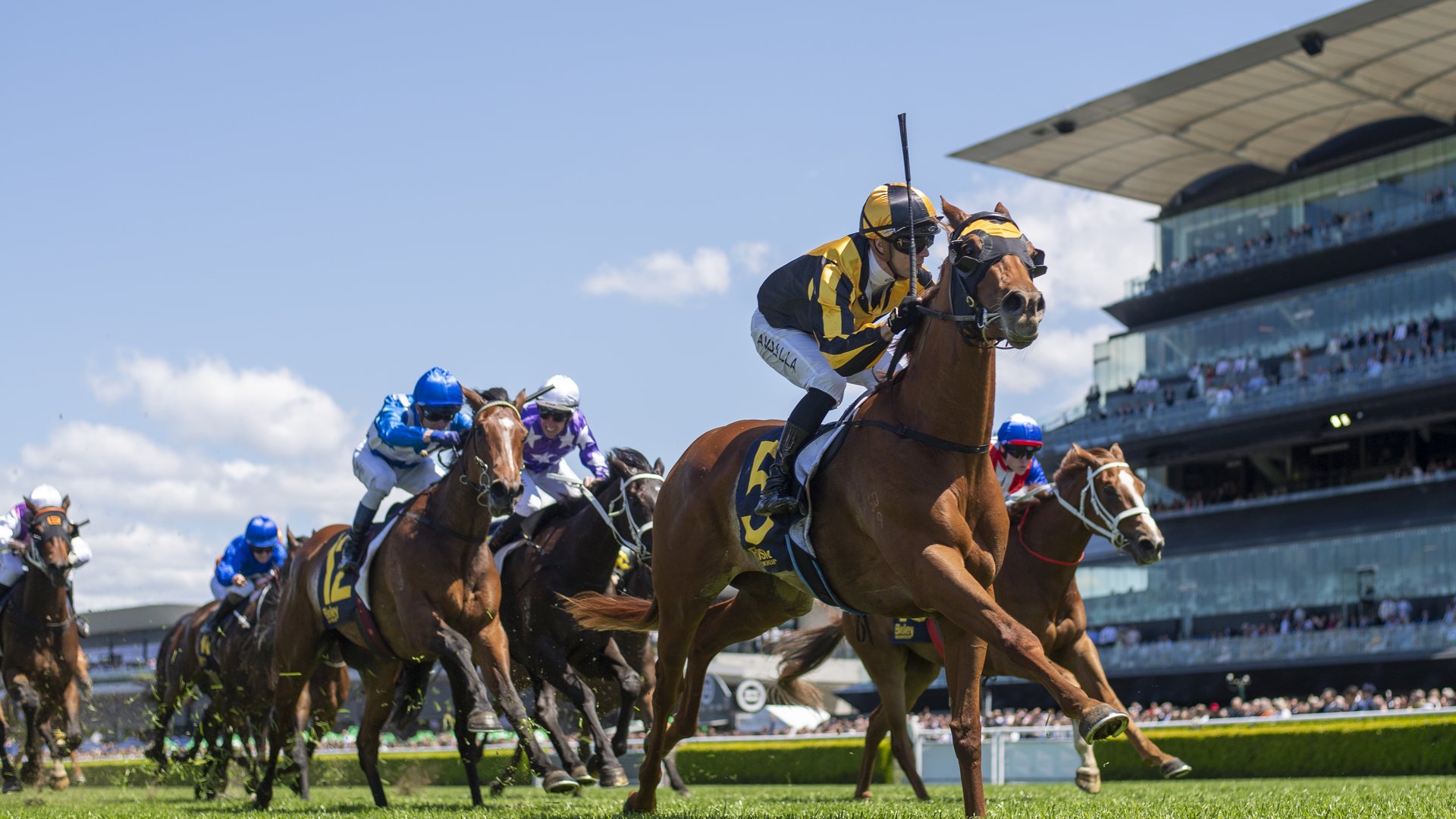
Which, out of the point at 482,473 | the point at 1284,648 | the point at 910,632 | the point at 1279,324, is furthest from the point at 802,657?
the point at 1279,324

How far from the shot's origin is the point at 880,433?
639cm

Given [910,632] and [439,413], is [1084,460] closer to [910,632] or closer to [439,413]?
[910,632]

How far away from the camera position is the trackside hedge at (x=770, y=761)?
709 inches

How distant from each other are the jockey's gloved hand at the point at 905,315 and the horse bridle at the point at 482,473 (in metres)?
2.88

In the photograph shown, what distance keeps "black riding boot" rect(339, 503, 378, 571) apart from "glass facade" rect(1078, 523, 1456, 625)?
2885 centimetres

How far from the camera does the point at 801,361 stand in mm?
7086

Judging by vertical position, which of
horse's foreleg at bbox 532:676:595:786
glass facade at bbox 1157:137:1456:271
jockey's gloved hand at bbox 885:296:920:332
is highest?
glass facade at bbox 1157:137:1456:271

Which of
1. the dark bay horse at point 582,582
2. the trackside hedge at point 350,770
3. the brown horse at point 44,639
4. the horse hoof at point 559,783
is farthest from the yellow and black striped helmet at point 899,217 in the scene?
the trackside hedge at point 350,770

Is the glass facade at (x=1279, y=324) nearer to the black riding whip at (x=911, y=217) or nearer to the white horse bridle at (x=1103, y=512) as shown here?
the white horse bridle at (x=1103, y=512)

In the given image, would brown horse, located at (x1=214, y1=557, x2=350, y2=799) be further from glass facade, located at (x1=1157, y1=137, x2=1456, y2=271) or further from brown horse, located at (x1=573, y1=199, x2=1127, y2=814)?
glass facade, located at (x1=1157, y1=137, x2=1456, y2=271)

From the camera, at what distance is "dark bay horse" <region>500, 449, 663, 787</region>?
34.4ft

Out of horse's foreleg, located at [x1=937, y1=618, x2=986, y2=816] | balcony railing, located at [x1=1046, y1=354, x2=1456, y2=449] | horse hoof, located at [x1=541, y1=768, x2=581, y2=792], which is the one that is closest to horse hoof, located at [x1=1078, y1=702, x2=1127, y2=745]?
horse's foreleg, located at [x1=937, y1=618, x2=986, y2=816]

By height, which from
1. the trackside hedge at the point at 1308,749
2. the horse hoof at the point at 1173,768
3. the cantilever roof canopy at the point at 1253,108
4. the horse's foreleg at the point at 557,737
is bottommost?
the trackside hedge at the point at 1308,749

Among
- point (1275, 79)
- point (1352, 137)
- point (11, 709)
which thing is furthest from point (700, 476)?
point (1352, 137)
